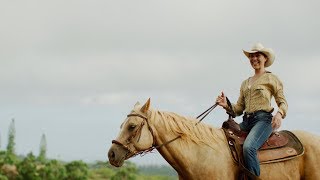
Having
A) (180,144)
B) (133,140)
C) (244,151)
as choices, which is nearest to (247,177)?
(244,151)

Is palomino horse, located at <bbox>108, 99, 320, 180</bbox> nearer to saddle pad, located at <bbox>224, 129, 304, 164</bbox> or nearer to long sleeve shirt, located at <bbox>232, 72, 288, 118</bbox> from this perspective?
saddle pad, located at <bbox>224, 129, 304, 164</bbox>

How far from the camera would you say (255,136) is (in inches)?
393

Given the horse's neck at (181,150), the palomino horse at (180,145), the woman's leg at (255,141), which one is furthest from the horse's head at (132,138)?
the woman's leg at (255,141)

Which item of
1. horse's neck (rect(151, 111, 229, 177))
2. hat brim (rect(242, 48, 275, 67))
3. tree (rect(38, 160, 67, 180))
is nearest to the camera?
horse's neck (rect(151, 111, 229, 177))

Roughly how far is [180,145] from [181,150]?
0.08 m

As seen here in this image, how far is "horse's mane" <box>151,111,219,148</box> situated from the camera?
9750mm

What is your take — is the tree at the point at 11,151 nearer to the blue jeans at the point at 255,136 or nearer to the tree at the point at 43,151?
the tree at the point at 43,151

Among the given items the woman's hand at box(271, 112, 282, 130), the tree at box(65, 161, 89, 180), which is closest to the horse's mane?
the woman's hand at box(271, 112, 282, 130)

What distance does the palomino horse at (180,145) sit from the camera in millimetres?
9492

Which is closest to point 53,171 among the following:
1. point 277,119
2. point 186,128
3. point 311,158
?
point 311,158

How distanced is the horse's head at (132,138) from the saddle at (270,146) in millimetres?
1494

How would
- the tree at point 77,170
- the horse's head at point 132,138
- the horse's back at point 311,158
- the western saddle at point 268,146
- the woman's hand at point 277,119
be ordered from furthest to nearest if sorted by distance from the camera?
1. the tree at point 77,170
2. the horse's back at point 311,158
3. the woman's hand at point 277,119
4. the western saddle at point 268,146
5. the horse's head at point 132,138

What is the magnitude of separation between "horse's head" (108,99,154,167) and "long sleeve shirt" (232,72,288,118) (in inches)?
77.2

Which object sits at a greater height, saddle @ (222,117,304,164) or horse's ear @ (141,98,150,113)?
horse's ear @ (141,98,150,113)
